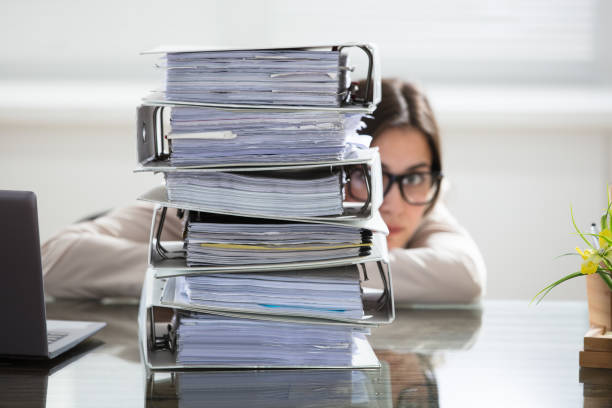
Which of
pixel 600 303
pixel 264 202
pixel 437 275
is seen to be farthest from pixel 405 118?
pixel 264 202

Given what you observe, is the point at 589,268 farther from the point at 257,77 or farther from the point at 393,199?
the point at 393,199

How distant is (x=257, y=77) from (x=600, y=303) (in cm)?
48

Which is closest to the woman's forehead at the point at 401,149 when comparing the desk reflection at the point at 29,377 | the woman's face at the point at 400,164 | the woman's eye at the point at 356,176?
the woman's face at the point at 400,164

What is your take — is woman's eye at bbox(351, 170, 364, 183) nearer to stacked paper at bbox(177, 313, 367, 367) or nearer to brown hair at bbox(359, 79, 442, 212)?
brown hair at bbox(359, 79, 442, 212)

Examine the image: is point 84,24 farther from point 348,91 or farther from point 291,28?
point 348,91

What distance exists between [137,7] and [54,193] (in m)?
0.76

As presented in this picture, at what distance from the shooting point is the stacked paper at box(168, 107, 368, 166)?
814 mm

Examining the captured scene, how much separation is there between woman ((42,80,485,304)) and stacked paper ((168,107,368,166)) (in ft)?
1.66

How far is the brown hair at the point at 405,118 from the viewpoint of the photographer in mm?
1802

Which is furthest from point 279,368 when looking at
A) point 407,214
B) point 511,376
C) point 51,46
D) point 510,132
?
point 51,46

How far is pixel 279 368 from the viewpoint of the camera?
2.81 ft

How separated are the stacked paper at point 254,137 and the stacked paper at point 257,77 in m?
0.01

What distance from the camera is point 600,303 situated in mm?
928

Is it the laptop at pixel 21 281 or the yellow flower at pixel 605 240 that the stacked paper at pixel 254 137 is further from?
the yellow flower at pixel 605 240
